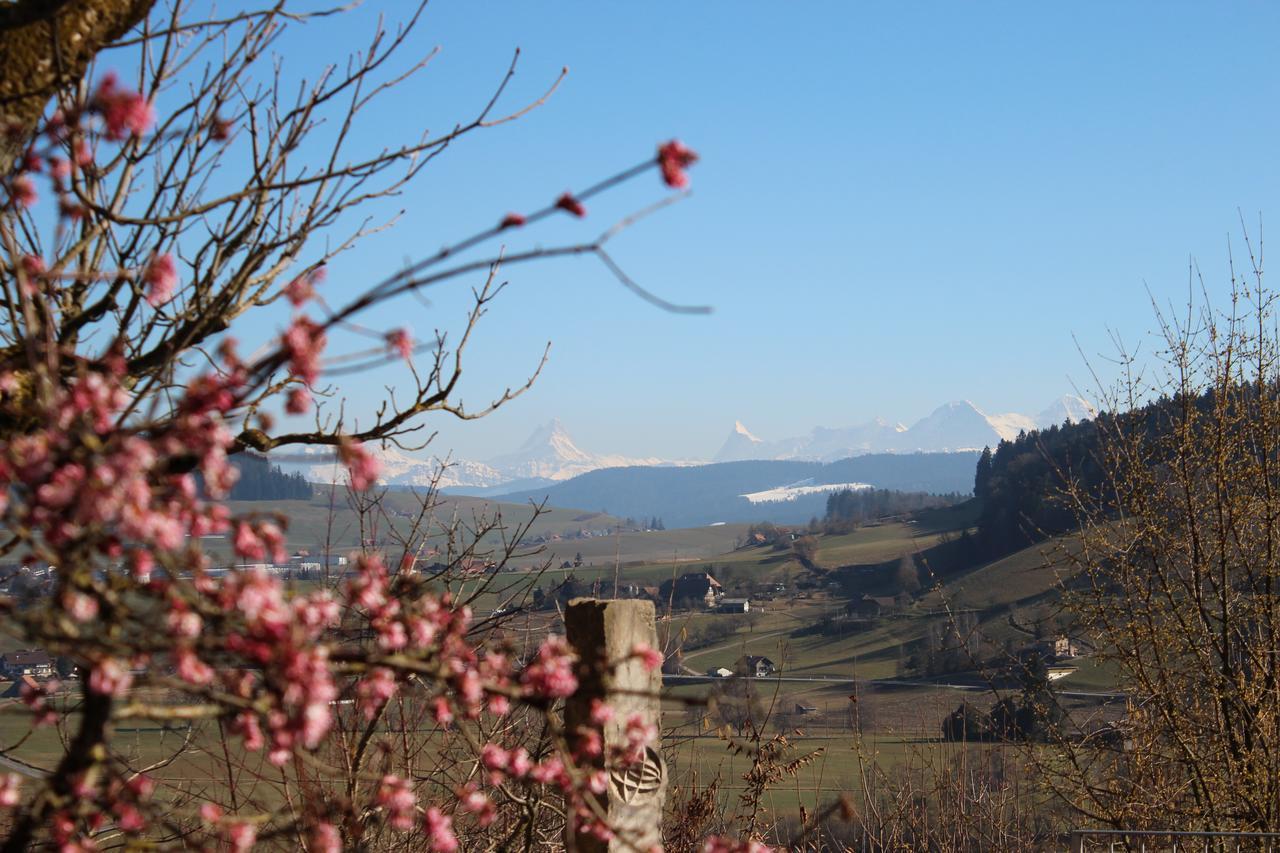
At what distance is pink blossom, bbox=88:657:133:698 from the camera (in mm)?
1722

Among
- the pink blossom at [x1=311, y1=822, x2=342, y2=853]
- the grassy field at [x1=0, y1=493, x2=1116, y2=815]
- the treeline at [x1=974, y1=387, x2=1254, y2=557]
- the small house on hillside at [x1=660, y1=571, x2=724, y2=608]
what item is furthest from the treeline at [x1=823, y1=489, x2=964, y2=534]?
the pink blossom at [x1=311, y1=822, x2=342, y2=853]

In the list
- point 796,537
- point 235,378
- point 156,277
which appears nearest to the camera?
point 235,378

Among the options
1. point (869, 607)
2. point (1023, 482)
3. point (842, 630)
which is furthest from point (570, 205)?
point (869, 607)

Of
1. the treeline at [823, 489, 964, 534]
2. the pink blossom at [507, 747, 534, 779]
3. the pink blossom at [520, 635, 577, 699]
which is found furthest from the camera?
the treeline at [823, 489, 964, 534]

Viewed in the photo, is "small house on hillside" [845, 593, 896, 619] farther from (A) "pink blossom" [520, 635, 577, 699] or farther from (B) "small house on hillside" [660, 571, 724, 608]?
(A) "pink blossom" [520, 635, 577, 699]

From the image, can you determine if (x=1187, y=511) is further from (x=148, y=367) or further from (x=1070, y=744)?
(x=148, y=367)

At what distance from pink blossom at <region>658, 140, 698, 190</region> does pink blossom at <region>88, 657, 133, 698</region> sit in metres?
1.30

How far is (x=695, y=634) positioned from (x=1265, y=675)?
72.1m

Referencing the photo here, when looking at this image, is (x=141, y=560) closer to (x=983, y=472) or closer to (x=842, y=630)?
(x=842, y=630)

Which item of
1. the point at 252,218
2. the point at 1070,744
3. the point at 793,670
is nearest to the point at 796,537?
the point at 793,670

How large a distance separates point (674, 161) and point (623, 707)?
2.02 metres

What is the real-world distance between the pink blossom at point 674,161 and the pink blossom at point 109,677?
130 centimetres

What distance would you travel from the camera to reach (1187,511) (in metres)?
11.1

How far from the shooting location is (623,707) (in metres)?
3.71
